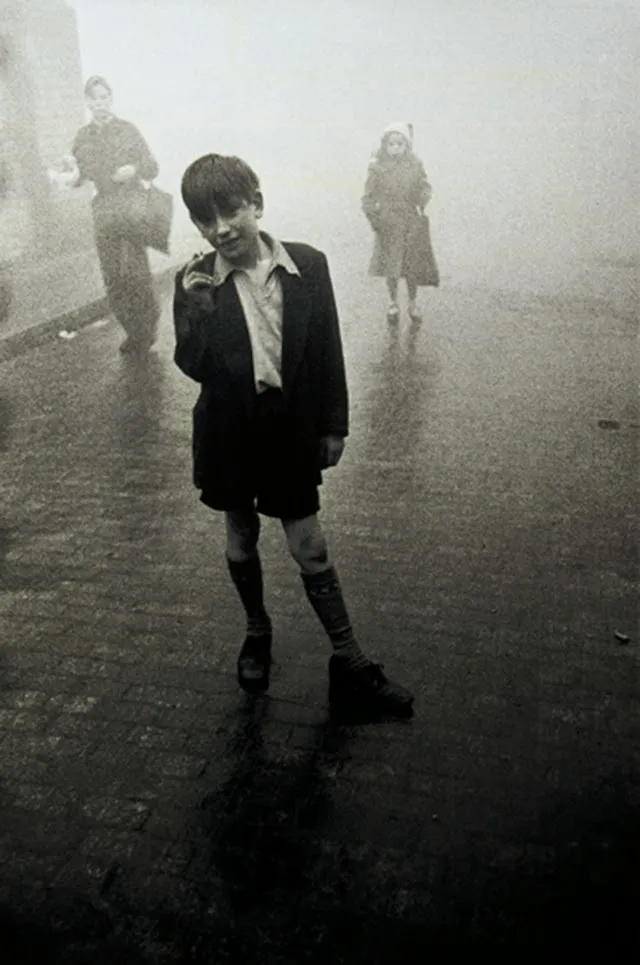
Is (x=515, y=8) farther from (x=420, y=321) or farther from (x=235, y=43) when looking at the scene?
(x=420, y=321)

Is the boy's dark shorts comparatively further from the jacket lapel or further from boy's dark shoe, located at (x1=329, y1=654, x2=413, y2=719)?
Answer: boy's dark shoe, located at (x1=329, y1=654, x2=413, y2=719)

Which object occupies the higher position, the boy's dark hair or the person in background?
the boy's dark hair

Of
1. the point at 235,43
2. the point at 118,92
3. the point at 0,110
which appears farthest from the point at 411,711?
the point at 235,43

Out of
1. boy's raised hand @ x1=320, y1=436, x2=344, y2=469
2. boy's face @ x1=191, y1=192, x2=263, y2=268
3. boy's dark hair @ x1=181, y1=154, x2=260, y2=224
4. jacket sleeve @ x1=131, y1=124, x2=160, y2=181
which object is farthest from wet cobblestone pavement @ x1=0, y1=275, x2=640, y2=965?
jacket sleeve @ x1=131, y1=124, x2=160, y2=181

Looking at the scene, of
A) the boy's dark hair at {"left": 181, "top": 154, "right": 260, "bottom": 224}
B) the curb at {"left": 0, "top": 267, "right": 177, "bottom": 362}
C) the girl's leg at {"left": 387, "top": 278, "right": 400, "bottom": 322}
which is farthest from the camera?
the girl's leg at {"left": 387, "top": 278, "right": 400, "bottom": 322}

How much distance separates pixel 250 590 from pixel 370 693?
640mm

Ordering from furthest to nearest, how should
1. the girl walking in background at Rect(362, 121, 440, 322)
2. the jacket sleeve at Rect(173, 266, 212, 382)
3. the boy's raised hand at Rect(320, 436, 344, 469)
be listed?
the girl walking in background at Rect(362, 121, 440, 322) < the boy's raised hand at Rect(320, 436, 344, 469) < the jacket sleeve at Rect(173, 266, 212, 382)

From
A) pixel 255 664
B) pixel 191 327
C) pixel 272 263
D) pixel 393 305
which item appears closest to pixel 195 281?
pixel 191 327

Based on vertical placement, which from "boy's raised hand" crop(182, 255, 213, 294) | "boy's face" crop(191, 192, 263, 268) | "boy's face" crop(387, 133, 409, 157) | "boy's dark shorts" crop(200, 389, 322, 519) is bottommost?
Answer: "boy's dark shorts" crop(200, 389, 322, 519)

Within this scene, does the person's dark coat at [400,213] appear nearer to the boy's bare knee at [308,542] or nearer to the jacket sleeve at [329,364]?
the jacket sleeve at [329,364]

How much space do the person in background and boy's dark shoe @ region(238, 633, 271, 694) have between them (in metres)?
5.73

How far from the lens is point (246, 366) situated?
9.96 ft

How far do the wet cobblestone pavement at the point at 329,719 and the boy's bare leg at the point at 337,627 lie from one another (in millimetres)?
127

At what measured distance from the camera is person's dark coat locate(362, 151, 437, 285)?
9.84 m
